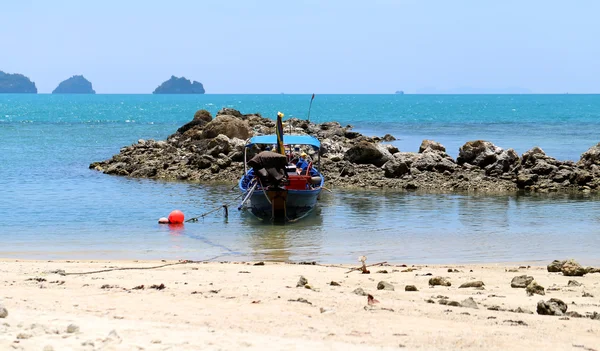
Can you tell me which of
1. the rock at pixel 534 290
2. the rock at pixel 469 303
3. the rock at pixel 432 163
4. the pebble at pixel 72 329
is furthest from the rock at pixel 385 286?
the rock at pixel 432 163

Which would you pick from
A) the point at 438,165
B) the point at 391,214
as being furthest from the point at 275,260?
the point at 438,165

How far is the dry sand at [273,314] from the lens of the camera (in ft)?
24.6

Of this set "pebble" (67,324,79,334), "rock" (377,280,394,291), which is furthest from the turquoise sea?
"pebble" (67,324,79,334)

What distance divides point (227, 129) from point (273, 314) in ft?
94.2

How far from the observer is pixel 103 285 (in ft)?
35.2

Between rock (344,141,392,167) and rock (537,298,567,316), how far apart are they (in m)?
21.8

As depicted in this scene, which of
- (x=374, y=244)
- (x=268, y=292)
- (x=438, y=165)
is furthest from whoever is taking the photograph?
(x=438, y=165)

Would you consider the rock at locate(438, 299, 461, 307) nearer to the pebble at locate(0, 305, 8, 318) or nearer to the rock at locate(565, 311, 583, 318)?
the rock at locate(565, 311, 583, 318)

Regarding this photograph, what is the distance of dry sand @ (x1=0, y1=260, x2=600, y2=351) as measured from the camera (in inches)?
295

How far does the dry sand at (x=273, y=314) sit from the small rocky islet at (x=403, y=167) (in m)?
16.1

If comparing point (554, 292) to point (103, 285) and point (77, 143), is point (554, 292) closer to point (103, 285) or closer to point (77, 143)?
point (103, 285)

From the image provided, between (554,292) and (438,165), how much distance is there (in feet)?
63.4

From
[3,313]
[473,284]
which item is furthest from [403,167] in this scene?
[3,313]

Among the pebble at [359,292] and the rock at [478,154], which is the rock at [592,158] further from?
the pebble at [359,292]
